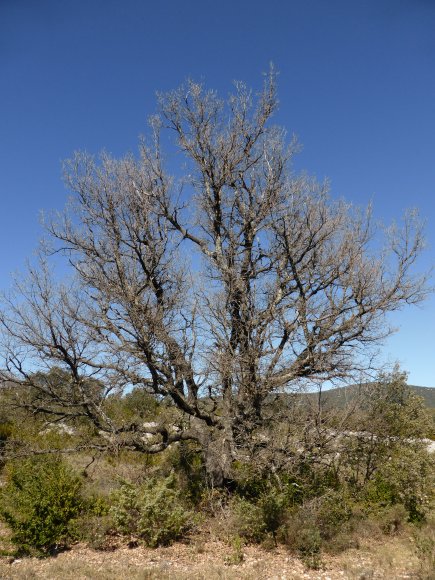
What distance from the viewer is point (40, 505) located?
8422 mm

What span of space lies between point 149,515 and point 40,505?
2097 mm

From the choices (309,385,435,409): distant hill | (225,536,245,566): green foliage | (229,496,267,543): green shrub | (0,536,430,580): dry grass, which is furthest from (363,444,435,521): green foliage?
(225,536,245,566): green foliage

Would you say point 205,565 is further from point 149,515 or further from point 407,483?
point 407,483

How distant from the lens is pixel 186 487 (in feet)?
37.7

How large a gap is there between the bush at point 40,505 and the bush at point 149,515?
2.87 feet

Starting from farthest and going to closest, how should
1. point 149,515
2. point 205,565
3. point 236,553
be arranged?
1. point 149,515
2. point 236,553
3. point 205,565

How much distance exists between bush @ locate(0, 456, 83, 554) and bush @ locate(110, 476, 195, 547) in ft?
2.87

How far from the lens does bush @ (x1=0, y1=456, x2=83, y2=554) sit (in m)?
8.27

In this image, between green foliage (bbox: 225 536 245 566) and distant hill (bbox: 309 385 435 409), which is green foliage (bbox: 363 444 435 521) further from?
green foliage (bbox: 225 536 245 566)

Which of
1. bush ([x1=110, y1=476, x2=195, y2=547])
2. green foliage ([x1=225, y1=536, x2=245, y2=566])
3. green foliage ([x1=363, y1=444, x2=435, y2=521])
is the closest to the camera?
green foliage ([x1=225, y1=536, x2=245, y2=566])

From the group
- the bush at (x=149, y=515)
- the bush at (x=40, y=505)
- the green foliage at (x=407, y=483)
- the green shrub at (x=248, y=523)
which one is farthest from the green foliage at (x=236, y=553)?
the green foliage at (x=407, y=483)

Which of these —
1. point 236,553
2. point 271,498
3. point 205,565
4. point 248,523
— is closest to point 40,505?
point 205,565

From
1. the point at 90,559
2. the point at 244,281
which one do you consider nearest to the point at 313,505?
the point at 90,559

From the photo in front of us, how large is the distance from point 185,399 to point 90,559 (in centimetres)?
377
